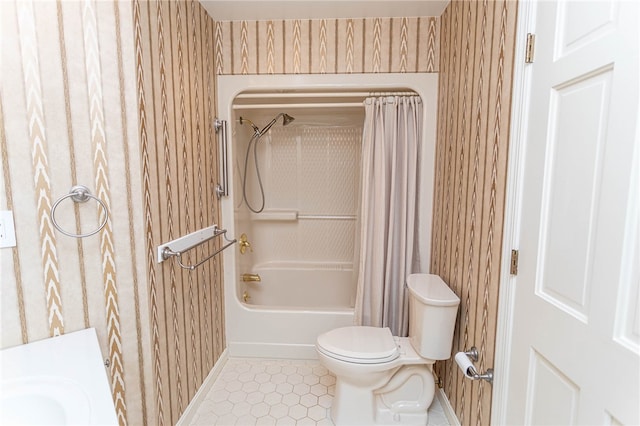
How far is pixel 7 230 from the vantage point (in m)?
0.98

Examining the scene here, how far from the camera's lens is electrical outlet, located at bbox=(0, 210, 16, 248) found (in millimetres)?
969

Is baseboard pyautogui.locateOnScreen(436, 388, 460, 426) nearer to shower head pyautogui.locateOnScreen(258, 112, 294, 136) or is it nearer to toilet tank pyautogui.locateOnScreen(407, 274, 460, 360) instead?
toilet tank pyautogui.locateOnScreen(407, 274, 460, 360)

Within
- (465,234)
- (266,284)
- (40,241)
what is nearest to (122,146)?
(40,241)

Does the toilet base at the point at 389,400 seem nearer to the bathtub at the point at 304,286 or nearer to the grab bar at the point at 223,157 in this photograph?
the bathtub at the point at 304,286

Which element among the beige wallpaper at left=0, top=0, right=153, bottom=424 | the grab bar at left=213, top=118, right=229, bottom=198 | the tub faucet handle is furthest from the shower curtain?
the beige wallpaper at left=0, top=0, right=153, bottom=424

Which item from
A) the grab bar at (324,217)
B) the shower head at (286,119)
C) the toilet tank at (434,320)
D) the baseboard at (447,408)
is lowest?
the baseboard at (447,408)

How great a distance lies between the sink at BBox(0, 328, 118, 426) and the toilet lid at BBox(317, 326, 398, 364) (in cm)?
97

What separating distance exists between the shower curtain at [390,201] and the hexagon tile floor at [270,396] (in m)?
0.50

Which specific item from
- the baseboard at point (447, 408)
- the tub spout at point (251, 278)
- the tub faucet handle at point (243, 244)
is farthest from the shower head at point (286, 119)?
the baseboard at point (447, 408)

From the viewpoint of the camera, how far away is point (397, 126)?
2033 mm

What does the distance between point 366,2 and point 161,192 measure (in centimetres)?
158

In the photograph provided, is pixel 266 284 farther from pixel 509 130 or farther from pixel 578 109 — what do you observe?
pixel 578 109

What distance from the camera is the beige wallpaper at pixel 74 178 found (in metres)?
0.99

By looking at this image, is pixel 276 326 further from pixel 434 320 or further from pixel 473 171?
pixel 473 171
